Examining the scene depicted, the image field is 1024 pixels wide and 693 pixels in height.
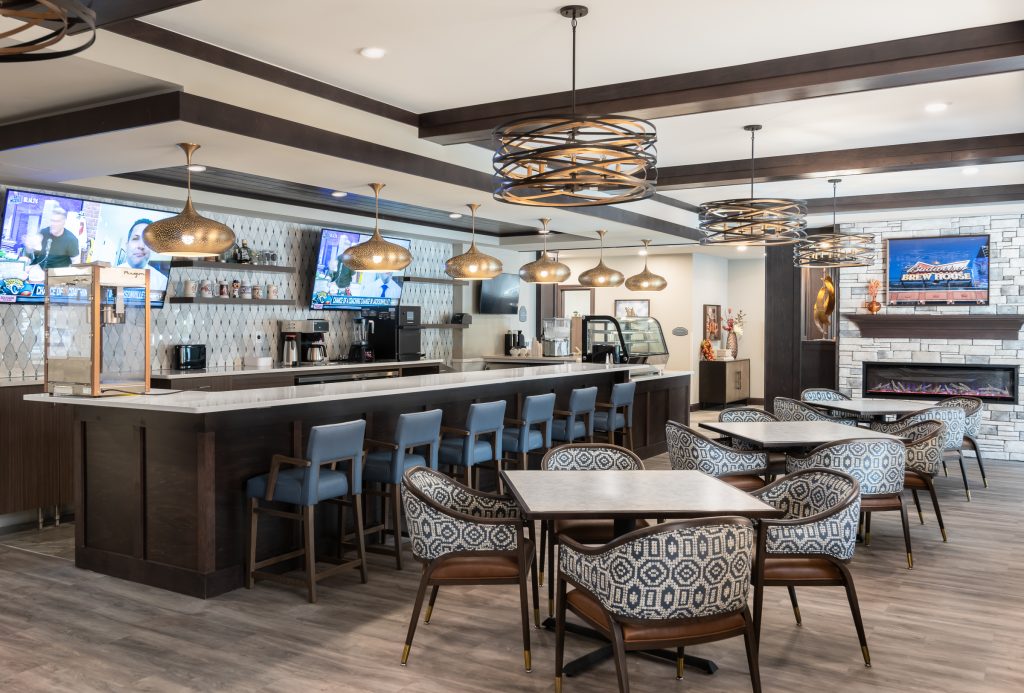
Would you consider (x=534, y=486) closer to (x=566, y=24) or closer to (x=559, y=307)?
(x=566, y=24)

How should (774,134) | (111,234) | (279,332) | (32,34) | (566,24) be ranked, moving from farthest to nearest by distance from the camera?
(279,332) < (111,234) < (774,134) < (566,24) < (32,34)

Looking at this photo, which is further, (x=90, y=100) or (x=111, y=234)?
(x=111, y=234)

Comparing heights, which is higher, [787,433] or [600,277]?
[600,277]

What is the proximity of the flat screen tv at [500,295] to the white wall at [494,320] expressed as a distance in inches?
5.0

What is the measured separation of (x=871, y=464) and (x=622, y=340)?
4872 millimetres

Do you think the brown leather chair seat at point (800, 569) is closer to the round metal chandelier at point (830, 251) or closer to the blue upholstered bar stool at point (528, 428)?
the blue upholstered bar stool at point (528, 428)

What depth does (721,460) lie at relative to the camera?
5.32 meters

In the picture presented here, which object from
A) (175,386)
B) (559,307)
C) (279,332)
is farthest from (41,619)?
(559,307)

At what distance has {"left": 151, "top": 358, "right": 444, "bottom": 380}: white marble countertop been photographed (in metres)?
7.41

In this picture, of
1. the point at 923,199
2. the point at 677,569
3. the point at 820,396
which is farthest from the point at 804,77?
the point at 923,199

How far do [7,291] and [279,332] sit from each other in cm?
304

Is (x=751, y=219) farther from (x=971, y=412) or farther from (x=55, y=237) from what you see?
(x=55, y=237)

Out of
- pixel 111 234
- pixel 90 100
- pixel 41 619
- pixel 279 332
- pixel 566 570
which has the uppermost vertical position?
pixel 90 100

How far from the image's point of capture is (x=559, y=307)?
15.6 meters
